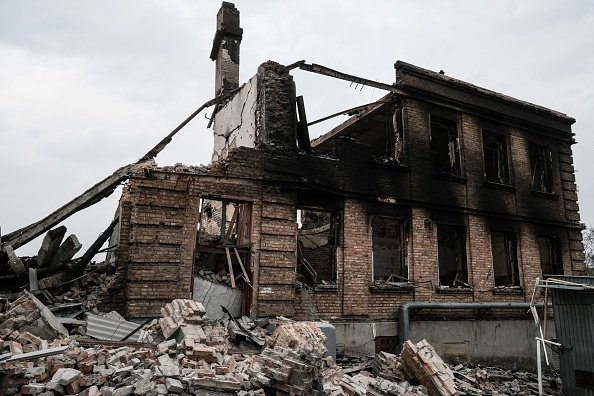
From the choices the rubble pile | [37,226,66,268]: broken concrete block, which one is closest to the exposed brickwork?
[37,226,66,268]: broken concrete block

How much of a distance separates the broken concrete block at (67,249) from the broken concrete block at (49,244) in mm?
146

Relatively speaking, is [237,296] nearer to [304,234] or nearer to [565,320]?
[304,234]

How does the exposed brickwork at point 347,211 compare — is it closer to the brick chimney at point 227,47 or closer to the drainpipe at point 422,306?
the drainpipe at point 422,306

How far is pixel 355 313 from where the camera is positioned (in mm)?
9930

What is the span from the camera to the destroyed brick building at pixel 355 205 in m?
8.51

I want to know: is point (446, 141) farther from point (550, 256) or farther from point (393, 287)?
point (393, 287)

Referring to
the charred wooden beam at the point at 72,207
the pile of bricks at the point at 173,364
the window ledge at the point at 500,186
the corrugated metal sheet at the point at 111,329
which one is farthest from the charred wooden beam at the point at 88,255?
the window ledge at the point at 500,186

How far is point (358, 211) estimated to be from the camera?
1050cm

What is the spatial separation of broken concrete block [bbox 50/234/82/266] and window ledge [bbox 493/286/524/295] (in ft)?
35.7

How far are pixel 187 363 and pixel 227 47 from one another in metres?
10.5

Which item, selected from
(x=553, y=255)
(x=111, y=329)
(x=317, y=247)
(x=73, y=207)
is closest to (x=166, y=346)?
(x=111, y=329)

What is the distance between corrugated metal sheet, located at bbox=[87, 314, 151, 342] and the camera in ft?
22.5

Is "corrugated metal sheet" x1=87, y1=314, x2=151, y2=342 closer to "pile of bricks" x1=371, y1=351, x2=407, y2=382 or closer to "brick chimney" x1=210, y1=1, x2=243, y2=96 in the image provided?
"pile of bricks" x1=371, y1=351, x2=407, y2=382

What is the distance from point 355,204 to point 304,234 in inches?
127
